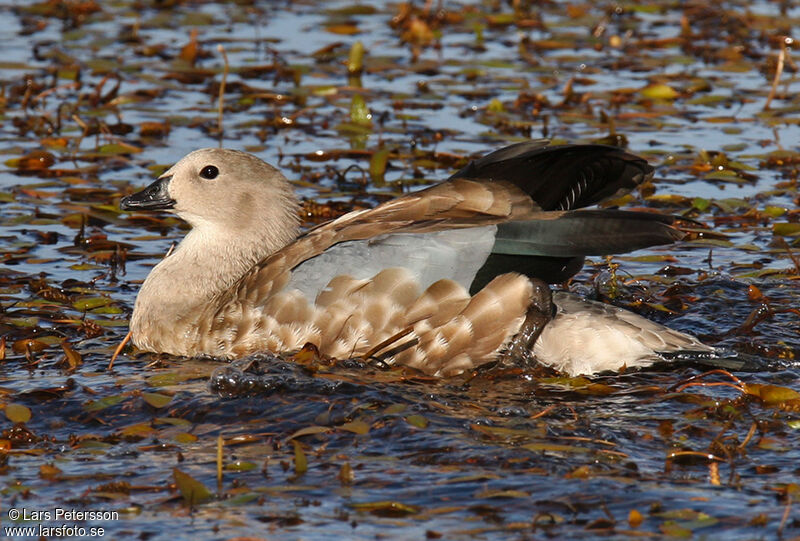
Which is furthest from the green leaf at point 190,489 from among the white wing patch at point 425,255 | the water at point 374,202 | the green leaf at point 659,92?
the green leaf at point 659,92

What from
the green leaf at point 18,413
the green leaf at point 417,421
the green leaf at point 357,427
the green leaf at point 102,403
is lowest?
the green leaf at point 102,403

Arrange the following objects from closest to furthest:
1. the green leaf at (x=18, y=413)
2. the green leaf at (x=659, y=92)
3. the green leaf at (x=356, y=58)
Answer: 1. the green leaf at (x=18, y=413)
2. the green leaf at (x=659, y=92)
3. the green leaf at (x=356, y=58)

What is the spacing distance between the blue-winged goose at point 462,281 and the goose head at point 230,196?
0.50m

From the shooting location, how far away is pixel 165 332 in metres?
6.89

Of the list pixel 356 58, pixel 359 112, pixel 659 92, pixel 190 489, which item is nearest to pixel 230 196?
pixel 190 489

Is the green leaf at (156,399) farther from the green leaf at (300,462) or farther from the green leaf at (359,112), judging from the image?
the green leaf at (359,112)

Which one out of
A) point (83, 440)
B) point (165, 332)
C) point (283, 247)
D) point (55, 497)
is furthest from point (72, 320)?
point (55, 497)

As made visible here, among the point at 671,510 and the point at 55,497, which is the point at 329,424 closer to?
the point at 55,497

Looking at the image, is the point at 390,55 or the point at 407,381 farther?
the point at 390,55

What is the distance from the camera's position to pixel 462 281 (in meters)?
6.40

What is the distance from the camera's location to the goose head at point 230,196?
23.9 ft

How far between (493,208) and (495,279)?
36 cm

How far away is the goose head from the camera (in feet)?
23.9

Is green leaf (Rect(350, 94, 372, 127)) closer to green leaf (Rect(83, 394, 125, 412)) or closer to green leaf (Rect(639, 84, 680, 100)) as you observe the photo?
green leaf (Rect(639, 84, 680, 100))
